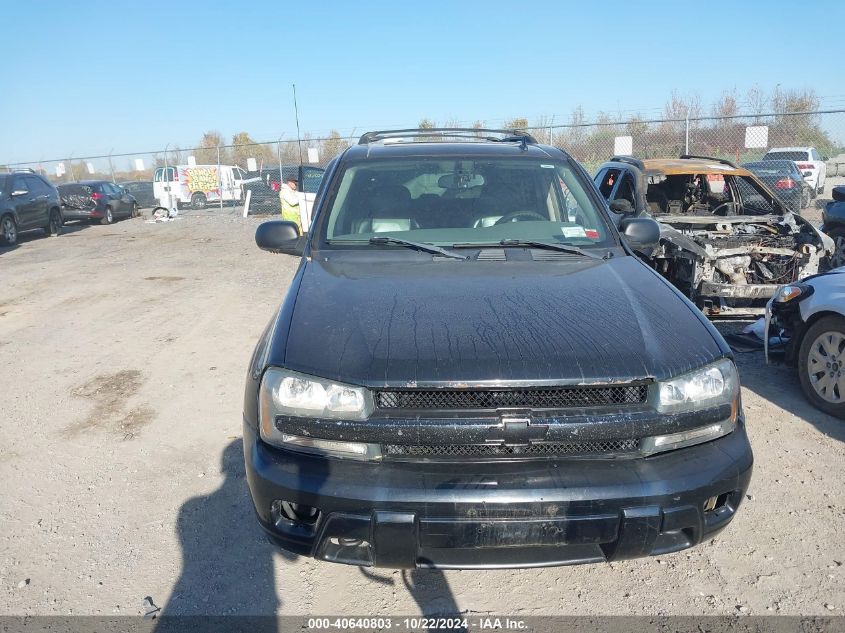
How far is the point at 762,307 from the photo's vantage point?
667 cm

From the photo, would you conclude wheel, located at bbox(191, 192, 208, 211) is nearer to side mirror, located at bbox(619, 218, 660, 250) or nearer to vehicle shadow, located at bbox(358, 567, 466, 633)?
side mirror, located at bbox(619, 218, 660, 250)

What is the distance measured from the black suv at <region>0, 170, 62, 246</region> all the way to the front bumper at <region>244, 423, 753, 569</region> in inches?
616

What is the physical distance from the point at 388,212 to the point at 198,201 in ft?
85.9

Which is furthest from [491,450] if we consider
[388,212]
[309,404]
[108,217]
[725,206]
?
[108,217]

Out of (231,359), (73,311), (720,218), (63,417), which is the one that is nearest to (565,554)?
(63,417)

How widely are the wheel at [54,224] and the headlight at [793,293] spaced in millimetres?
17550

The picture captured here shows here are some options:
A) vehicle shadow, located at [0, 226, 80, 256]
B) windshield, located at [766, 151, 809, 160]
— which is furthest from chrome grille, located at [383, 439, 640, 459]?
windshield, located at [766, 151, 809, 160]

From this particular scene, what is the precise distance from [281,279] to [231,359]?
3897mm

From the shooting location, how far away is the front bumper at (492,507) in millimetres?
2121

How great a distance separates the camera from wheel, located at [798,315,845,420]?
4367 millimetres

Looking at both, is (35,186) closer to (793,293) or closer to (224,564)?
(224,564)

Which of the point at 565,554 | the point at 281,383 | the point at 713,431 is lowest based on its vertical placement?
the point at 565,554

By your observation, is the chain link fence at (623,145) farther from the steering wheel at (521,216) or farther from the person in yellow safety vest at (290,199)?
the steering wheel at (521,216)

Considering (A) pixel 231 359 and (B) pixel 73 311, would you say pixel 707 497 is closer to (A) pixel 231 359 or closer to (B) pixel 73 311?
(A) pixel 231 359
